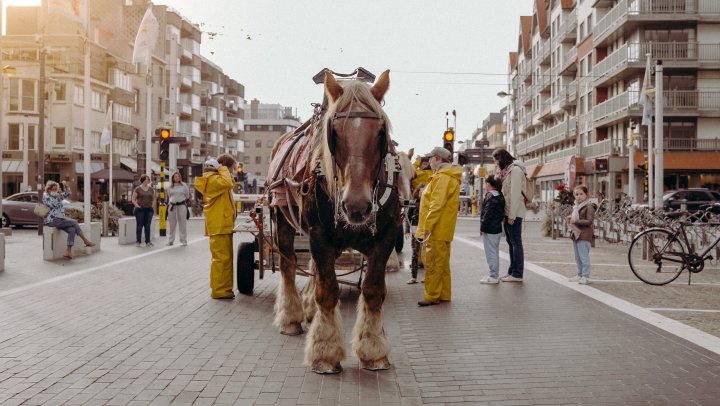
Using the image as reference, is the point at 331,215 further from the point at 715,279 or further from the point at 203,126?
the point at 203,126

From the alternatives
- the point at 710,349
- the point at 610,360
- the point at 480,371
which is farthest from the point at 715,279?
the point at 480,371

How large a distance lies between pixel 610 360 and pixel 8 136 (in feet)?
168

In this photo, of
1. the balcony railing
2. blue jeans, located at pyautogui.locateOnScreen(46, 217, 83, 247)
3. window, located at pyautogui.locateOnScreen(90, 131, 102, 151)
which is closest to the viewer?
blue jeans, located at pyautogui.locateOnScreen(46, 217, 83, 247)

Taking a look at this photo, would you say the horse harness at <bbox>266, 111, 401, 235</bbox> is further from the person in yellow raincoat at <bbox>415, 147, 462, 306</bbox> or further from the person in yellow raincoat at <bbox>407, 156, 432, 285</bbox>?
the person in yellow raincoat at <bbox>407, 156, 432, 285</bbox>

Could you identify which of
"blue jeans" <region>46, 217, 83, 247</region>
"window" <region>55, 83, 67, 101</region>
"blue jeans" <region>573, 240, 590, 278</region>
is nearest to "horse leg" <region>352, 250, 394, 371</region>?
"blue jeans" <region>573, 240, 590, 278</region>

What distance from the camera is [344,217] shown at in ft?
17.6

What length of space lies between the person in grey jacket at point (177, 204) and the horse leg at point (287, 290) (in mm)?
11895

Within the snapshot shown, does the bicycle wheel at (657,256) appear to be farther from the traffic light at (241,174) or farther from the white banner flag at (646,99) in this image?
the traffic light at (241,174)

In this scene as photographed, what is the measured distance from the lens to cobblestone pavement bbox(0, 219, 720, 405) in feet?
16.6

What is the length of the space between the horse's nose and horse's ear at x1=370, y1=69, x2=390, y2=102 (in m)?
1.11

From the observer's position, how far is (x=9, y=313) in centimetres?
847

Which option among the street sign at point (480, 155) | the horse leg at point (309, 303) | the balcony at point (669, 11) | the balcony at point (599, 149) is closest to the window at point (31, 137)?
the street sign at point (480, 155)

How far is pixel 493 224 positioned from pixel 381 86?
598cm

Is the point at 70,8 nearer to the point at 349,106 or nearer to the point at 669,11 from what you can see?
the point at 349,106
